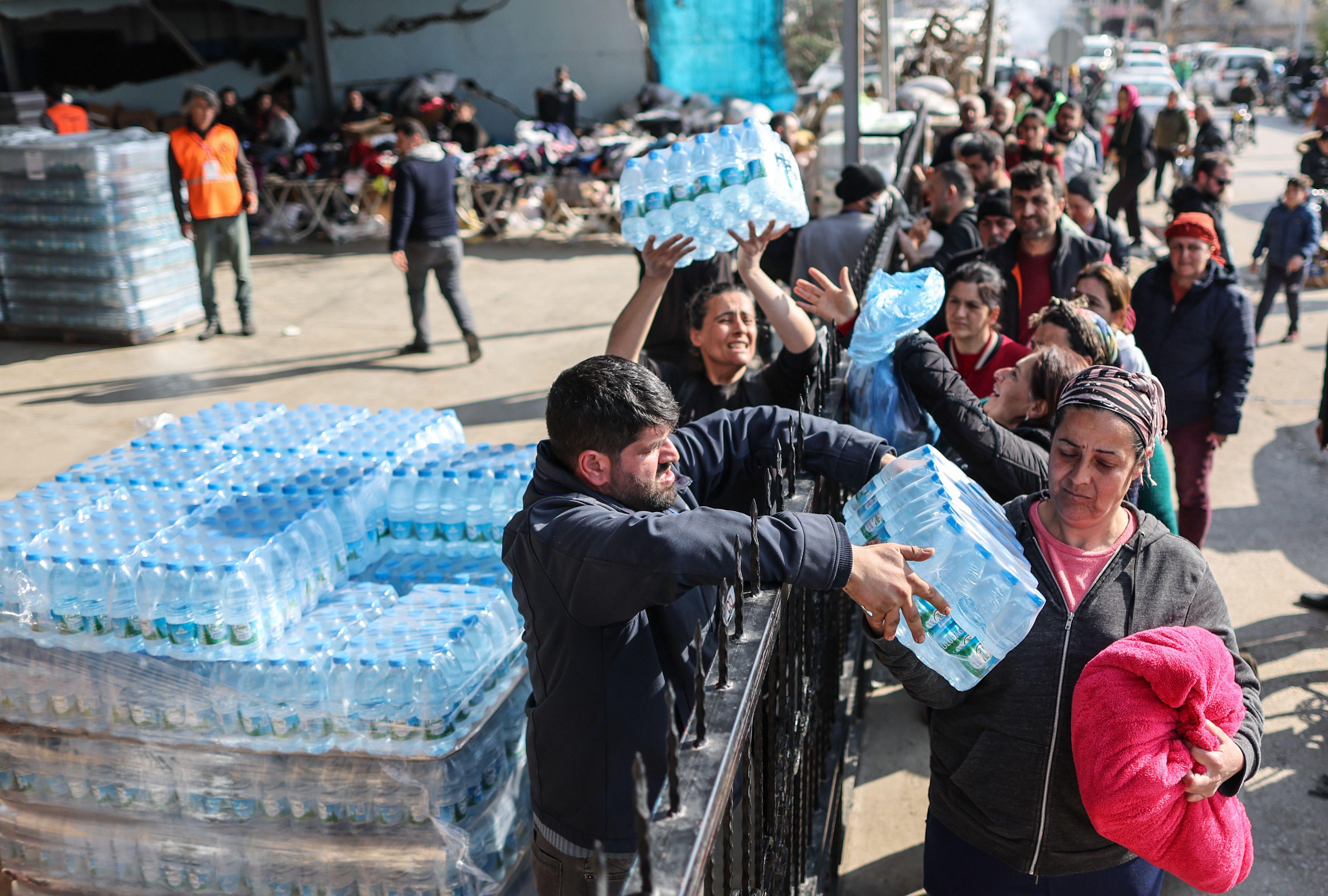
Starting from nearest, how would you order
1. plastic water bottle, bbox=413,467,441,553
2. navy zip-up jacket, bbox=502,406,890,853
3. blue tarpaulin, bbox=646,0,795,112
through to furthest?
navy zip-up jacket, bbox=502,406,890,853
plastic water bottle, bbox=413,467,441,553
blue tarpaulin, bbox=646,0,795,112

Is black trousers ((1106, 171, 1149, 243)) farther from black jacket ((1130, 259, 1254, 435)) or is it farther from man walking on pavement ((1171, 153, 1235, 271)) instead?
black jacket ((1130, 259, 1254, 435))

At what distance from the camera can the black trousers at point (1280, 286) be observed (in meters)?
9.34

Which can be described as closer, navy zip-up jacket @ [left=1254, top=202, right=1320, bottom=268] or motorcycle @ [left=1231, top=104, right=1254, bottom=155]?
navy zip-up jacket @ [left=1254, top=202, right=1320, bottom=268]

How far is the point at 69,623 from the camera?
327cm

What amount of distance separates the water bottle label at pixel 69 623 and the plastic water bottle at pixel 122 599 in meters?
0.11

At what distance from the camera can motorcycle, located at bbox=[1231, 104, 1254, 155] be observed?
23.6 metres

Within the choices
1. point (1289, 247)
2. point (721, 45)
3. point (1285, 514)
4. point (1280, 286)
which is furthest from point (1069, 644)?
point (721, 45)

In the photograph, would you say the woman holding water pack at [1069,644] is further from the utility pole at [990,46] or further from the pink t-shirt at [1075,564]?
the utility pole at [990,46]

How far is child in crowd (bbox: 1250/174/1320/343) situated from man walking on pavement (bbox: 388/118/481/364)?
720 centimetres

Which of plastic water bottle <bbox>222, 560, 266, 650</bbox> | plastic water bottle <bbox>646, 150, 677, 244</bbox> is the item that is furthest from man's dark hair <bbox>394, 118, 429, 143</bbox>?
plastic water bottle <bbox>222, 560, 266, 650</bbox>

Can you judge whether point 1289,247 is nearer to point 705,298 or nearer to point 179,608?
point 705,298

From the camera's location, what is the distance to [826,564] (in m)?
1.92

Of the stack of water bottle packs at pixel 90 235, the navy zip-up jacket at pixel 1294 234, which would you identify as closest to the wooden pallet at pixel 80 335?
the stack of water bottle packs at pixel 90 235

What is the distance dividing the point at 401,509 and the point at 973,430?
211 centimetres
